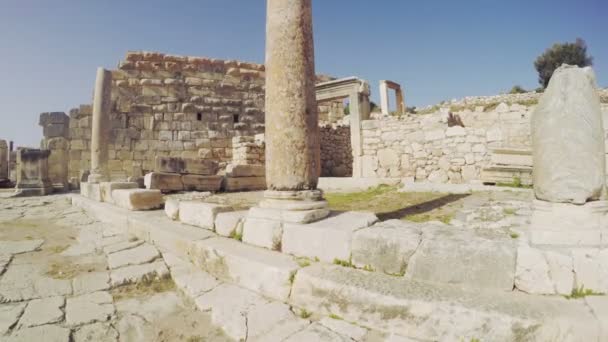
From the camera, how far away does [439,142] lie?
33.9 feet

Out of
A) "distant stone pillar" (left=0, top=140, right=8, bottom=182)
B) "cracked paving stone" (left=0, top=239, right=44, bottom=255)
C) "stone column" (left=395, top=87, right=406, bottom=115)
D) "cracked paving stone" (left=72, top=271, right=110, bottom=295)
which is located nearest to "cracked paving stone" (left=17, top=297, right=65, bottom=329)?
"cracked paving stone" (left=72, top=271, right=110, bottom=295)

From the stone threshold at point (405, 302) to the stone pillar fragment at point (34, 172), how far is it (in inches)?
410

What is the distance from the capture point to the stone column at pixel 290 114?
3535mm

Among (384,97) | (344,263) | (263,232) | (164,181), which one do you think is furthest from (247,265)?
(384,97)

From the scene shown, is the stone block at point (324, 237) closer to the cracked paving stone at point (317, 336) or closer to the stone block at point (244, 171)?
the cracked paving stone at point (317, 336)

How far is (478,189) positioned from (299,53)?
578 cm

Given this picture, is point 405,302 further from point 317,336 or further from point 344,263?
point 344,263

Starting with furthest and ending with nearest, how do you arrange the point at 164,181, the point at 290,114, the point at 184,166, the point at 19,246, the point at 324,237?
the point at 184,166
the point at 164,181
the point at 19,246
the point at 290,114
the point at 324,237

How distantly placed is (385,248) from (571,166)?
4.95ft

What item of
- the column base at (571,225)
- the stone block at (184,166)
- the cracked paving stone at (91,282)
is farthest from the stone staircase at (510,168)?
the cracked paving stone at (91,282)

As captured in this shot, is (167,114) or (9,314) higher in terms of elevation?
(167,114)

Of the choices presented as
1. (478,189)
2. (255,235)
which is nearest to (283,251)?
(255,235)

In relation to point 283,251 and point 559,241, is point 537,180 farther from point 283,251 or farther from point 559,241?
point 283,251

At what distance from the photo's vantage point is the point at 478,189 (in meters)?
7.40
